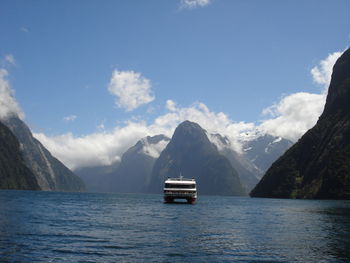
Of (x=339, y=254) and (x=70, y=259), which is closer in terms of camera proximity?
(x=70, y=259)

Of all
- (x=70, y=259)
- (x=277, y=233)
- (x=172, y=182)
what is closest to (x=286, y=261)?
(x=70, y=259)

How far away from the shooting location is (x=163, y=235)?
46.2m

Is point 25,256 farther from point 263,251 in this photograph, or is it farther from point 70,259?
point 263,251

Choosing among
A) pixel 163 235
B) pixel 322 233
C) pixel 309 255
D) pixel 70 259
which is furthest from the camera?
pixel 322 233

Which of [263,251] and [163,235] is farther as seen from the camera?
[163,235]

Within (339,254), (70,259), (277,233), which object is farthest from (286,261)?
(277,233)

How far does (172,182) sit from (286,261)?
94.2 meters

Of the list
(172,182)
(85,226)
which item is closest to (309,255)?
(85,226)

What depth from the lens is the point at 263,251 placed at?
3656cm

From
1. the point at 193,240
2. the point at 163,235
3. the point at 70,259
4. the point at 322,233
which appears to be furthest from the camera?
the point at 322,233

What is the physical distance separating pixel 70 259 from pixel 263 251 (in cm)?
1701

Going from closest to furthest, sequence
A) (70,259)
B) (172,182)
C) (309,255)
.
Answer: (70,259), (309,255), (172,182)

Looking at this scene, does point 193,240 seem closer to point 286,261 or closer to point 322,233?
point 286,261

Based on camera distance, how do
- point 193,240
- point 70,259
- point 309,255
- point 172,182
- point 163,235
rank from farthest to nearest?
point 172,182, point 163,235, point 193,240, point 309,255, point 70,259
